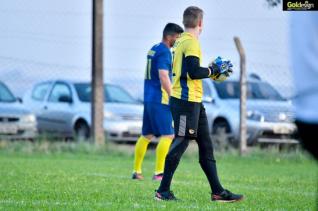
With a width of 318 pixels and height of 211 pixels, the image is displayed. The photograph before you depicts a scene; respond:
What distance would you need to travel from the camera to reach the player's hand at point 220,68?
9102 mm

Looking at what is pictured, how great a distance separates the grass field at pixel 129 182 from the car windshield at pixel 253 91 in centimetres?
277

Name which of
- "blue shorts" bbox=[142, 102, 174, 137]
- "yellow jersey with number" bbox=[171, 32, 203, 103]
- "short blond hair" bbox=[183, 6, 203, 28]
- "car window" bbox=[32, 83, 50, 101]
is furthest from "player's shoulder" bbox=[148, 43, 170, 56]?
"car window" bbox=[32, 83, 50, 101]

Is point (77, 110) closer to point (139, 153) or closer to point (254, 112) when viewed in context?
point (254, 112)

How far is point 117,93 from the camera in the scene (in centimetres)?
2197

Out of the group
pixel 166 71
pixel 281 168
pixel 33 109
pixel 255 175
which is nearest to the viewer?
pixel 166 71

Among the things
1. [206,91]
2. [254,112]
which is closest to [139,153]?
[254,112]

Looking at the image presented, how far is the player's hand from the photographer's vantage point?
9102 millimetres

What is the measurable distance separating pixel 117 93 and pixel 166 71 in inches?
395

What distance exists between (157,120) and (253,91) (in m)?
8.72

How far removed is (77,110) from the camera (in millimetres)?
21156

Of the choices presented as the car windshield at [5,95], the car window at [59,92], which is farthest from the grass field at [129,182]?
the car window at [59,92]

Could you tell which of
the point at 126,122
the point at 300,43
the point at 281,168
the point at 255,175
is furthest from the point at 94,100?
the point at 300,43

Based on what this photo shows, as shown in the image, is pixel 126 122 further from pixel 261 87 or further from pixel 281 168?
pixel 281 168

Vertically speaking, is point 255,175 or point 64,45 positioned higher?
point 64,45
